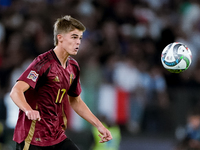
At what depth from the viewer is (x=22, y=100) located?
4980 millimetres

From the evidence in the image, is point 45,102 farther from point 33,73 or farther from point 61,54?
point 61,54

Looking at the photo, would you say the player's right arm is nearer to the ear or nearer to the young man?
Result: the young man

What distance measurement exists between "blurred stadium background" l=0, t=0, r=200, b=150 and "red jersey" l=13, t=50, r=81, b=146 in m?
4.59

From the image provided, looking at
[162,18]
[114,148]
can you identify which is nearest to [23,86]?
[114,148]

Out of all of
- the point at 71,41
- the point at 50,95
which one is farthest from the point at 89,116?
the point at 71,41

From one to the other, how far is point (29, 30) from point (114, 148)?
4.08 m

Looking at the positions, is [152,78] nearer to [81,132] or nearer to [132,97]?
[132,97]

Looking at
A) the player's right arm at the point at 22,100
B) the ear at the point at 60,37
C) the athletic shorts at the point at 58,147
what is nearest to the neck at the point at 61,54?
the ear at the point at 60,37

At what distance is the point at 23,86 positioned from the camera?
17.0ft

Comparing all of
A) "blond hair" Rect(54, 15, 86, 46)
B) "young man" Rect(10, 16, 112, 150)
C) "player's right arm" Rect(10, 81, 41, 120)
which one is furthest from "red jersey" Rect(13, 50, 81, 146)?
"blond hair" Rect(54, 15, 86, 46)

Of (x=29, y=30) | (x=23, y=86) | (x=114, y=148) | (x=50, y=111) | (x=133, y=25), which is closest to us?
(x=23, y=86)

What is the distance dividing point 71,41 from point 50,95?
715 millimetres

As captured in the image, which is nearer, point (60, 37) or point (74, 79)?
point (60, 37)

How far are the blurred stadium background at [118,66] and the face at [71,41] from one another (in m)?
4.73
